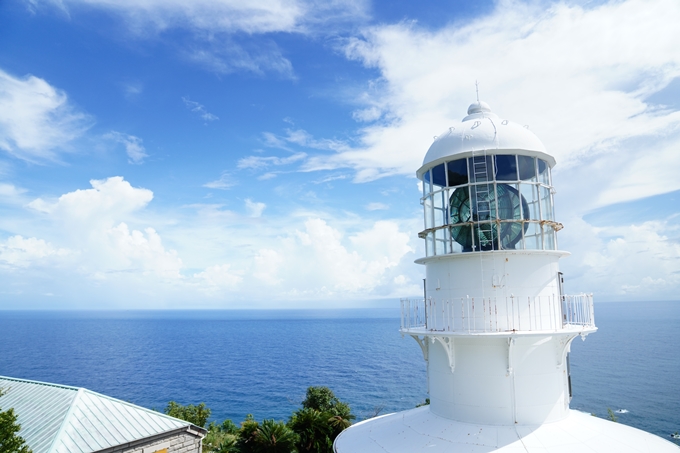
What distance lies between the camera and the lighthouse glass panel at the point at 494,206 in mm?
8617

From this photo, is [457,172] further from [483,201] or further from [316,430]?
[316,430]

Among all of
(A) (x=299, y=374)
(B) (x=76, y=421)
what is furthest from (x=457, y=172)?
(A) (x=299, y=374)

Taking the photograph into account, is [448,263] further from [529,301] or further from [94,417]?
[94,417]

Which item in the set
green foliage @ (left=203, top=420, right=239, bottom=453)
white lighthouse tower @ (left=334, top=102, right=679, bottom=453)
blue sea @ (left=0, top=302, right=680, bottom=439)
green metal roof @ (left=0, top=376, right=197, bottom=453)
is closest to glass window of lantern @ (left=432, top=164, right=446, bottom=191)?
white lighthouse tower @ (left=334, top=102, right=679, bottom=453)

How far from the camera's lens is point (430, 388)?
958 cm

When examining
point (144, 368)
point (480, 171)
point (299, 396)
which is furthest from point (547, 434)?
point (144, 368)

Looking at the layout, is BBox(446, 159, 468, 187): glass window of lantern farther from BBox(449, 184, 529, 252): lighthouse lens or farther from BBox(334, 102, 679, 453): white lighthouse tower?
BBox(449, 184, 529, 252): lighthouse lens

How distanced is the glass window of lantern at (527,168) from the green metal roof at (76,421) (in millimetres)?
14364

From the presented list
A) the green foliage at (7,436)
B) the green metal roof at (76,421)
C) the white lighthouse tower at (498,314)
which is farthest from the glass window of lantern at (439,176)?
the green metal roof at (76,421)

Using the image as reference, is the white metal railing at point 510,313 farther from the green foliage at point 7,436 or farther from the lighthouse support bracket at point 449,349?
the green foliage at point 7,436

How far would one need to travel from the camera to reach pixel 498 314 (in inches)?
328

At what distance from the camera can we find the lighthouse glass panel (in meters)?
8.62

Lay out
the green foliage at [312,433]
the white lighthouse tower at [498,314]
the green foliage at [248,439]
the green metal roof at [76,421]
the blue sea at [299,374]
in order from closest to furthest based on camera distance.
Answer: the white lighthouse tower at [498,314] < the green metal roof at [76,421] < the green foliage at [248,439] < the green foliage at [312,433] < the blue sea at [299,374]

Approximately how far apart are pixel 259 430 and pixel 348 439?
1086cm
